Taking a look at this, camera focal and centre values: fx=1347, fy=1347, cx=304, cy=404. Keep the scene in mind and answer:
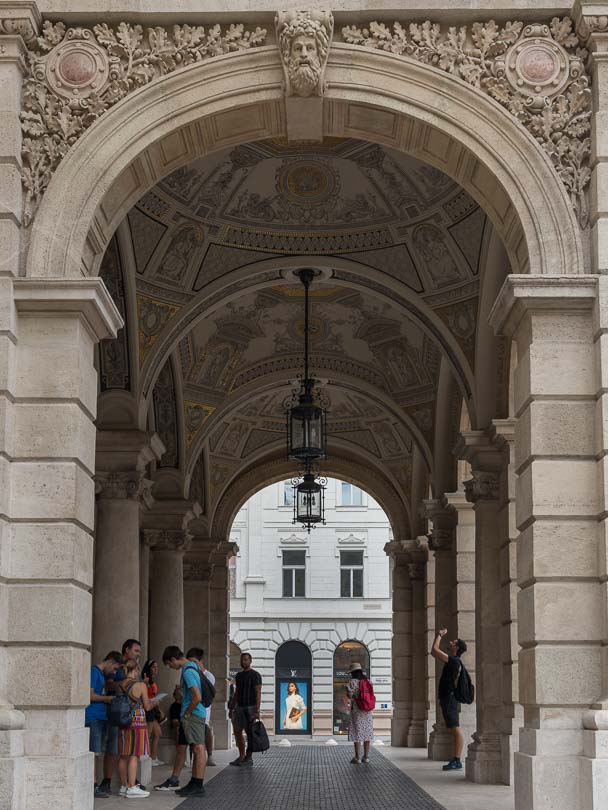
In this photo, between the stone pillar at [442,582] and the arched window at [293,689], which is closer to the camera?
the stone pillar at [442,582]

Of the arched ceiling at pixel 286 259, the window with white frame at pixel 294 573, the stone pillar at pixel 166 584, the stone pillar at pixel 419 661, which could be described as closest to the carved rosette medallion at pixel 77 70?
the arched ceiling at pixel 286 259

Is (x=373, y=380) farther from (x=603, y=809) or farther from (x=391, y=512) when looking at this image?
(x=603, y=809)

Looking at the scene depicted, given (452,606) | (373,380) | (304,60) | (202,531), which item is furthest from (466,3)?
(202,531)

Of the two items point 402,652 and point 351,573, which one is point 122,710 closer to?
point 402,652

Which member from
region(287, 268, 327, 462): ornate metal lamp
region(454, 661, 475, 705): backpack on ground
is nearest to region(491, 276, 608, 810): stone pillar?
region(454, 661, 475, 705): backpack on ground

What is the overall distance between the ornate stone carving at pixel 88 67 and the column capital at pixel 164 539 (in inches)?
446

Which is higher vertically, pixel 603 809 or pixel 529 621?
pixel 529 621

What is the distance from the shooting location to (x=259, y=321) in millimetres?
21812

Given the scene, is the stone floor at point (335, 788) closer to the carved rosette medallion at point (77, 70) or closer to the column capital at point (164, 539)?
the column capital at point (164, 539)

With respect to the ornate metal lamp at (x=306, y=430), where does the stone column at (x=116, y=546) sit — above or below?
below

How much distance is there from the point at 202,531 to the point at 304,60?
1706cm

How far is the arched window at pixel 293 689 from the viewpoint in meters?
43.9

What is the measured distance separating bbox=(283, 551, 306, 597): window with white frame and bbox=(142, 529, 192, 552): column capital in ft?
84.1

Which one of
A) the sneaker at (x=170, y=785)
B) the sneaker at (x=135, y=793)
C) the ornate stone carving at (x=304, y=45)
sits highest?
the ornate stone carving at (x=304, y=45)
